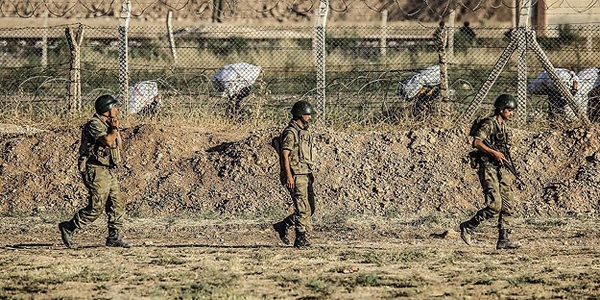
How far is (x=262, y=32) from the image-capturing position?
30656mm

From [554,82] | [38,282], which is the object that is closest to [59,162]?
Result: [38,282]

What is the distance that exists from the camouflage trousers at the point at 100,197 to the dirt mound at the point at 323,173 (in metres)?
2.81

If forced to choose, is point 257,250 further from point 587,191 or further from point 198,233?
point 587,191

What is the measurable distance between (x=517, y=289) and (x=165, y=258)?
3.12m

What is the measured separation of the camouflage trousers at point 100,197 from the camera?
1030 centimetres

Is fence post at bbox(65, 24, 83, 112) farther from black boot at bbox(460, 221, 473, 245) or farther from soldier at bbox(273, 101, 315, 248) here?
black boot at bbox(460, 221, 473, 245)

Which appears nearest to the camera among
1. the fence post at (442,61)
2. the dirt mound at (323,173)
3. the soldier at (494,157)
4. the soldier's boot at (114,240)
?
the soldier at (494,157)

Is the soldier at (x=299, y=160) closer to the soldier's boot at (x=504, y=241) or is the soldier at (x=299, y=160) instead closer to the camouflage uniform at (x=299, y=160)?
the camouflage uniform at (x=299, y=160)

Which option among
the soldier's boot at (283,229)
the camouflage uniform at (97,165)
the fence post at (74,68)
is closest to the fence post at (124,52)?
the fence post at (74,68)

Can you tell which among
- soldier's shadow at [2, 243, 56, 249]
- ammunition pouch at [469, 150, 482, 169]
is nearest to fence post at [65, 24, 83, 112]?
soldier's shadow at [2, 243, 56, 249]

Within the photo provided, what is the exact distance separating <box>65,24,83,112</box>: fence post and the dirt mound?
1.76 meters

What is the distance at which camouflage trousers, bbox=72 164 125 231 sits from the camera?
1030 centimetres

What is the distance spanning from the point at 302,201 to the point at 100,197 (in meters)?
1.81

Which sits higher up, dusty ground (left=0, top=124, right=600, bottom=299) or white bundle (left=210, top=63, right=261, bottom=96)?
white bundle (left=210, top=63, right=261, bottom=96)
